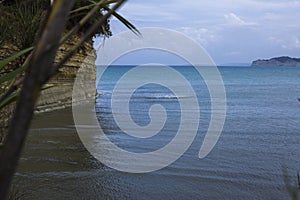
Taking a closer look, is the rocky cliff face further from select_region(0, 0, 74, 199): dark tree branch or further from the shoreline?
select_region(0, 0, 74, 199): dark tree branch

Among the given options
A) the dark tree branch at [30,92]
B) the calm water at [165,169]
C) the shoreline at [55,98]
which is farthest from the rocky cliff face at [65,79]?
the dark tree branch at [30,92]

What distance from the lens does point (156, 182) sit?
19.4 ft

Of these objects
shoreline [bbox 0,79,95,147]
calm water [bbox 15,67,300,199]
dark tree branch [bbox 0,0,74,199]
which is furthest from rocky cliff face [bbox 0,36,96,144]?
dark tree branch [bbox 0,0,74,199]

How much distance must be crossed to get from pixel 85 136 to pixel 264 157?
394cm

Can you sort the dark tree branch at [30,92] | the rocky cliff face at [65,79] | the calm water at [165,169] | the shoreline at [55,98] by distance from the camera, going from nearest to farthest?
the dark tree branch at [30,92] < the calm water at [165,169] < the rocky cliff face at [65,79] < the shoreline at [55,98]

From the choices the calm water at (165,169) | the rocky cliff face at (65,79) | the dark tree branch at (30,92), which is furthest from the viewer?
the rocky cliff face at (65,79)

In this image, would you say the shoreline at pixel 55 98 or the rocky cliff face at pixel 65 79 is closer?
the rocky cliff face at pixel 65 79

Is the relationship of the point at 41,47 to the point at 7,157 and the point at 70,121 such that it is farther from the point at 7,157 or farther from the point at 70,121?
the point at 70,121

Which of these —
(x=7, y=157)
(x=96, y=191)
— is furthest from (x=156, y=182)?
(x=7, y=157)

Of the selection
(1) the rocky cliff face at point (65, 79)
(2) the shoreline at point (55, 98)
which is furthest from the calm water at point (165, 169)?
(1) the rocky cliff face at point (65, 79)

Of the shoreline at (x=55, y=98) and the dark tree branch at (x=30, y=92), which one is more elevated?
the dark tree branch at (x=30, y=92)

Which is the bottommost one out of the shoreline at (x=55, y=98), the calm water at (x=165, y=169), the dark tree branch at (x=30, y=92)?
the calm water at (x=165, y=169)

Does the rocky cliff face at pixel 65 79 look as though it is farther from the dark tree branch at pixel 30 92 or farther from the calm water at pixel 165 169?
the dark tree branch at pixel 30 92

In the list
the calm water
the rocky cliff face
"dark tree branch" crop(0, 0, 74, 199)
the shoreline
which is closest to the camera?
"dark tree branch" crop(0, 0, 74, 199)
